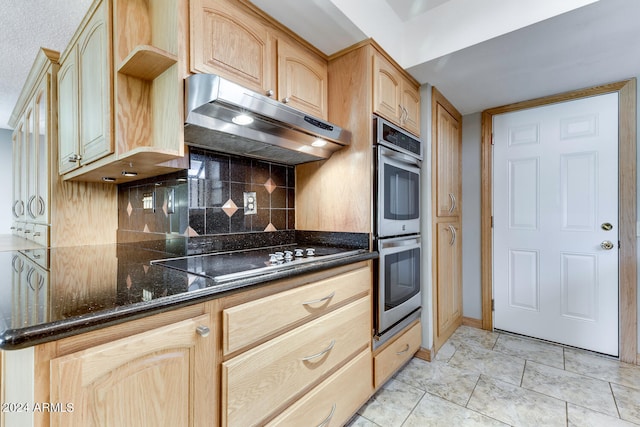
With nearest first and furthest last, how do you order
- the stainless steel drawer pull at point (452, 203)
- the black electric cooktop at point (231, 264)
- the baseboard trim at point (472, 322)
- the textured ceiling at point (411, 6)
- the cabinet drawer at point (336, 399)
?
1. the black electric cooktop at point (231, 264)
2. the cabinet drawer at point (336, 399)
3. the textured ceiling at point (411, 6)
4. the stainless steel drawer pull at point (452, 203)
5. the baseboard trim at point (472, 322)

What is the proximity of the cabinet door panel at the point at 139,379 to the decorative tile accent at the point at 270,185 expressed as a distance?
1.11 m

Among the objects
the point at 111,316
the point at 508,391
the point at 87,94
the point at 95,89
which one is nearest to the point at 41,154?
the point at 87,94

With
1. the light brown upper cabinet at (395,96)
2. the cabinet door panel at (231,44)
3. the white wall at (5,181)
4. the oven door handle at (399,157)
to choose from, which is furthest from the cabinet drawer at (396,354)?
the white wall at (5,181)

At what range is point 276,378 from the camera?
1.00m

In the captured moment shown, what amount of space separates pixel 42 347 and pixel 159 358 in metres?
0.24

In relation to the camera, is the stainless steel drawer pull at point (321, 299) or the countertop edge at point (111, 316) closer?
the countertop edge at point (111, 316)

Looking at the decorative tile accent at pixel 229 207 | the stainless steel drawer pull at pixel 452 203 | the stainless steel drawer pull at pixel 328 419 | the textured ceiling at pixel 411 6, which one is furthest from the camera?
the stainless steel drawer pull at pixel 452 203

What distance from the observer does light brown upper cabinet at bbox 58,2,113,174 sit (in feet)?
4.15

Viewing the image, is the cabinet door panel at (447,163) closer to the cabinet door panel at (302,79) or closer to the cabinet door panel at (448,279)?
the cabinet door panel at (448,279)

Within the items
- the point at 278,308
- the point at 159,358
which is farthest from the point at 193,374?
the point at 278,308

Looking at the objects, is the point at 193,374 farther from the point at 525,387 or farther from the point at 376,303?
the point at 525,387

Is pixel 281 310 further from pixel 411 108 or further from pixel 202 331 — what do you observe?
pixel 411 108

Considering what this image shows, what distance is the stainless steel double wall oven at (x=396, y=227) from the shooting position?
5.35 ft

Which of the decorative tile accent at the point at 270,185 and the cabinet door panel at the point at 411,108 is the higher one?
the cabinet door panel at the point at 411,108
